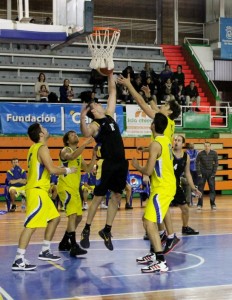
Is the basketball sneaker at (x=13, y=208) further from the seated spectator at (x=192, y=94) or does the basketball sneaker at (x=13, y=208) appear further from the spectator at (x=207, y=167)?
the seated spectator at (x=192, y=94)

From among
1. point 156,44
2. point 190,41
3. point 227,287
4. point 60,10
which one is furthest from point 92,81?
point 227,287

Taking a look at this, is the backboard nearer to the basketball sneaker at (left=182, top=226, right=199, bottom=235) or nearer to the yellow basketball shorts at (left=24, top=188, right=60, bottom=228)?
the yellow basketball shorts at (left=24, top=188, right=60, bottom=228)

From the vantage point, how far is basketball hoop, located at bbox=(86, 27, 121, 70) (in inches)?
388

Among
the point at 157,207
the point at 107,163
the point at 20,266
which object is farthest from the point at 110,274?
the point at 107,163

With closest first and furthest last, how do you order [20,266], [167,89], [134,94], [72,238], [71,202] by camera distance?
[20,266] < [134,94] < [72,238] < [71,202] < [167,89]

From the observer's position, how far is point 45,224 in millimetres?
7641

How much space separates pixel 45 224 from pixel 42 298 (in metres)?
1.58

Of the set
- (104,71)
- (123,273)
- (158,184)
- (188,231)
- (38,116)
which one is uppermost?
(104,71)

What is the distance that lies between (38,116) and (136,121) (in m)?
3.17

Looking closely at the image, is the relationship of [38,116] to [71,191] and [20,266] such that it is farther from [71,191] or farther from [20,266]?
[20,266]

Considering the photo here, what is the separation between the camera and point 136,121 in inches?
784

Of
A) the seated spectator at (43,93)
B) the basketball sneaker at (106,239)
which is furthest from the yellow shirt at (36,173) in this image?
the seated spectator at (43,93)

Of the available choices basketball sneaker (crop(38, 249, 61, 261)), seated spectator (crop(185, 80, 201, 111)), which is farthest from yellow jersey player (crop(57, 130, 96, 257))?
seated spectator (crop(185, 80, 201, 111))

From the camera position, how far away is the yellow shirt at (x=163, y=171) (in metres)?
7.55
